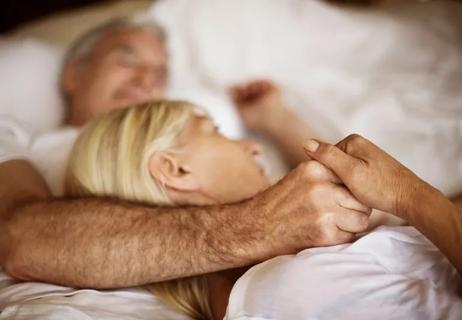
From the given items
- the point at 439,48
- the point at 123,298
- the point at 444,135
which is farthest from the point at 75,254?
the point at 439,48

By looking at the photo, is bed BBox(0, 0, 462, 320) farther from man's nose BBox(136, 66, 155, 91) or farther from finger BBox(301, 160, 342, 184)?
→ finger BBox(301, 160, 342, 184)

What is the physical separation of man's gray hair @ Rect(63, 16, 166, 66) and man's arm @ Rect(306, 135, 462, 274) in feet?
3.44

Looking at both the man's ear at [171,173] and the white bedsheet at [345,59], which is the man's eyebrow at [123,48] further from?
the man's ear at [171,173]

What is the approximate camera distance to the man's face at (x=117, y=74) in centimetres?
163

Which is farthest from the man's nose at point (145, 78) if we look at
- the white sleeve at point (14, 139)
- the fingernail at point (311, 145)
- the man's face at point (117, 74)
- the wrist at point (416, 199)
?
the wrist at point (416, 199)

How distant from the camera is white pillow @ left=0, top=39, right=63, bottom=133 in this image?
1.63 meters

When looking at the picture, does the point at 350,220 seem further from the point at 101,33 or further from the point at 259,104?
the point at 101,33

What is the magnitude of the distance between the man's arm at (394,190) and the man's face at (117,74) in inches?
33.6

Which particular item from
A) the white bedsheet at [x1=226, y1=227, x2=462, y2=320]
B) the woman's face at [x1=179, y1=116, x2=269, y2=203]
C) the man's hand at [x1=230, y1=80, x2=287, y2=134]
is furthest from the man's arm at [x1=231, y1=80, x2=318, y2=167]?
the white bedsheet at [x1=226, y1=227, x2=462, y2=320]

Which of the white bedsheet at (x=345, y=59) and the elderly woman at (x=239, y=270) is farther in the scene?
the white bedsheet at (x=345, y=59)

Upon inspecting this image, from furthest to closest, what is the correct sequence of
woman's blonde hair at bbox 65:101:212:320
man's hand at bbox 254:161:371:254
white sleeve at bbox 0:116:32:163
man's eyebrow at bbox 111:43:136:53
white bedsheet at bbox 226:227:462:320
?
man's eyebrow at bbox 111:43:136:53 → white sleeve at bbox 0:116:32:163 → woman's blonde hair at bbox 65:101:212:320 → man's hand at bbox 254:161:371:254 → white bedsheet at bbox 226:227:462:320

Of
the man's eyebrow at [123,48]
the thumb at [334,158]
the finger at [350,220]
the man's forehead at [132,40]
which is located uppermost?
the man's forehead at [132,40]

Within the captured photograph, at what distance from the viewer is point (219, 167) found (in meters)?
1.10

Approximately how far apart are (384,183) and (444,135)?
1.97ft
